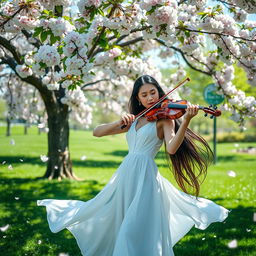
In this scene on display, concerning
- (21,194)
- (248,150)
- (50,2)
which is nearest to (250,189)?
(21,194)

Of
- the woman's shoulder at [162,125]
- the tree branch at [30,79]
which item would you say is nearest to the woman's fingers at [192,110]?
the woman's shoulder at [162,125]

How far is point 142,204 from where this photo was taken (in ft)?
9.87

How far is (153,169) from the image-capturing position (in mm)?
3232

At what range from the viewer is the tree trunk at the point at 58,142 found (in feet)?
26.2

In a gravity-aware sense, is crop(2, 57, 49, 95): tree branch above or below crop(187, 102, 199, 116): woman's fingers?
above

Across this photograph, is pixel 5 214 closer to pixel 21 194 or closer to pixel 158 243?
pixel 21 194

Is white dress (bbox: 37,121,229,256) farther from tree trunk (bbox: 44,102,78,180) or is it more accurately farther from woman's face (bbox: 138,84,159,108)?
tree trunk (bbox: 44,102,78,180)

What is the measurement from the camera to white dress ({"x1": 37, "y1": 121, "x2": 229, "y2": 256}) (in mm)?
2969

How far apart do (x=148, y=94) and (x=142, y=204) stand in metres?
1.13

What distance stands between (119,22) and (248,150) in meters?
18.7

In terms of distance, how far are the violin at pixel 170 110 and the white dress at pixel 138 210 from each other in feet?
0.32

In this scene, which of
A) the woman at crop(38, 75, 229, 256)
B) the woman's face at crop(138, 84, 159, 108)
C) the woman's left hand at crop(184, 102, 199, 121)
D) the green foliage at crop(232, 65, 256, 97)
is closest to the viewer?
the woman's left hand at crop(184, 102, 199, 121)

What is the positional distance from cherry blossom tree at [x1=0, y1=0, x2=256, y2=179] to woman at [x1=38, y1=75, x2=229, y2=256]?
2.59 ft

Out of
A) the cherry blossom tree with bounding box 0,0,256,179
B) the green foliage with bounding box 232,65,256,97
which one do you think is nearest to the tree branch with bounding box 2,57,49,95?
the cherry blossom tree with bounding box 0,0,256,179
